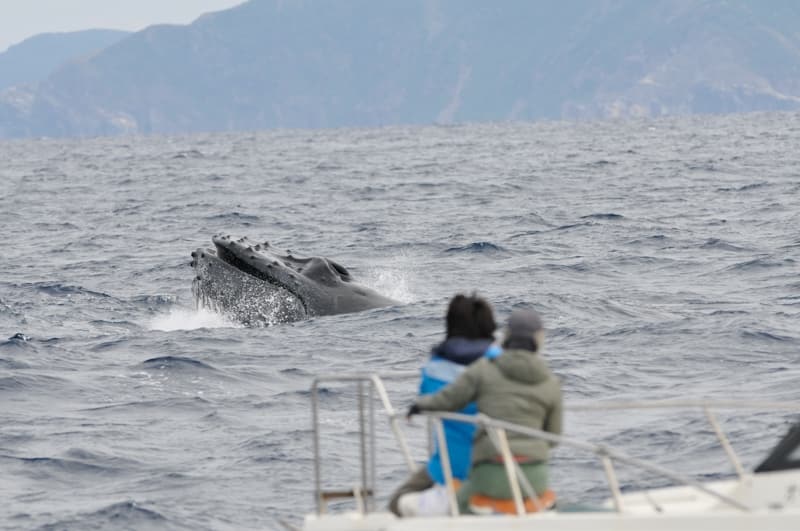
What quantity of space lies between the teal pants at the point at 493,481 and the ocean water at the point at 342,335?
1.84 m

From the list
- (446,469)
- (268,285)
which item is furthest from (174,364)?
(446,469)

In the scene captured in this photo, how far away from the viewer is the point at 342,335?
15172 millimetres

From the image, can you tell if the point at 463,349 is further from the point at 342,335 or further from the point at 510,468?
the point at 342,335

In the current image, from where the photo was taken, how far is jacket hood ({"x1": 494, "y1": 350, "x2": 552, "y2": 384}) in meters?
6.05

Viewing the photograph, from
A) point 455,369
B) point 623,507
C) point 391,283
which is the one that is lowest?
point 623,507

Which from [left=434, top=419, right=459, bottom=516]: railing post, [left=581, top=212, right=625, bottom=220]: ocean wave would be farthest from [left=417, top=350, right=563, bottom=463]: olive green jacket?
[left=581, top=212, right=625, bottom=220]: ocean wave

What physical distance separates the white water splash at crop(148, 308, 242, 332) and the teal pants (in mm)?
10013

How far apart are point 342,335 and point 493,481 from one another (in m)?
9.18

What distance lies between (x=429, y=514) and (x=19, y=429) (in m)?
6.99

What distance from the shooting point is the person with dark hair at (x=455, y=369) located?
247 inches

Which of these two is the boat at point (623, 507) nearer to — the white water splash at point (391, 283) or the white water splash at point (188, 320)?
the white water splash at point (188, 320)

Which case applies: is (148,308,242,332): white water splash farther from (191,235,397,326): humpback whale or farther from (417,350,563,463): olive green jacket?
(417,350,563,463): olive green jacket

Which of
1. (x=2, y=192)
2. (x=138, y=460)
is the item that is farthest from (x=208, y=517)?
(x=2, y=192)

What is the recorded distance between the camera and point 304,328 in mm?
15469
